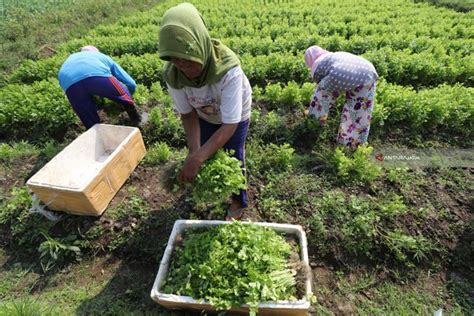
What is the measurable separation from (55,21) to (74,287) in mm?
11545

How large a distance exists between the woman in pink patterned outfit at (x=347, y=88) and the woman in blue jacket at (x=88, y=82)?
3097mm

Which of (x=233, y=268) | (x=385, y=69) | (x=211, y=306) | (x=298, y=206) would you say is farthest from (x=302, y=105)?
(x=211, y=306)

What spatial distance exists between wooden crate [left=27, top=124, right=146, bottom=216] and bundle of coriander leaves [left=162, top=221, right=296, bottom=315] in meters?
1.53

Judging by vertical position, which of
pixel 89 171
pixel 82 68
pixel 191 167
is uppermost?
pixel 82 68

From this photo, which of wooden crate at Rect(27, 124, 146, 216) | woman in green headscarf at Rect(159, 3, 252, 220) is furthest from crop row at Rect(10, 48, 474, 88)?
woman in green headscarf at Rect(159, 3, 252, 220)

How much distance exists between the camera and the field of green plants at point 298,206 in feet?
10.3

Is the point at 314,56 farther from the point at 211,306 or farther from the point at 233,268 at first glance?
the point at 211,306

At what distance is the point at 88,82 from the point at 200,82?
2640 millimetres

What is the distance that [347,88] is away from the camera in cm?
390

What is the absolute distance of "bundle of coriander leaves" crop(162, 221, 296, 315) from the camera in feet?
7.61

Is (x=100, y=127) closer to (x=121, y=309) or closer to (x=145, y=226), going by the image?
(x=145, y=226)

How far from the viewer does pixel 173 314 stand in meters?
2.82

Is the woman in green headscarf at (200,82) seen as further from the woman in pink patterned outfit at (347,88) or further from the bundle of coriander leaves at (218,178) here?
the woman in pink patterned outfit at (347,88)

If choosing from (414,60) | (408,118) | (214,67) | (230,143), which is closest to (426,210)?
(408,118)
